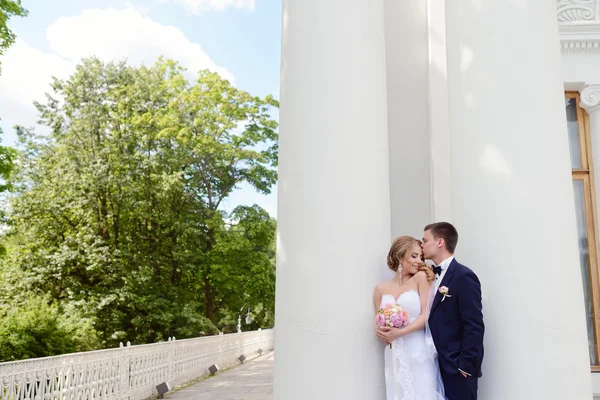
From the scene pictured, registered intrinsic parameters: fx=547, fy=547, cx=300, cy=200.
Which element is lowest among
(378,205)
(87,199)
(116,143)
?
(378,205)

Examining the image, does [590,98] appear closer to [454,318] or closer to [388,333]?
[454,318]

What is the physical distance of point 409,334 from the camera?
420 cm

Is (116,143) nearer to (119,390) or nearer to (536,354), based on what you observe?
(119,390)

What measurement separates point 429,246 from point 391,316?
0.64 metres

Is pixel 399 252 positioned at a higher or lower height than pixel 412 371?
higher

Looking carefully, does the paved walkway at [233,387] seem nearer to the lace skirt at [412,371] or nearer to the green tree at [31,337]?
the green tree at [31,337]

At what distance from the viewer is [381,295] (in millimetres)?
4121

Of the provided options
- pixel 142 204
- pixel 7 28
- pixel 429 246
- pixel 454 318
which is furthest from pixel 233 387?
pixel 142 204

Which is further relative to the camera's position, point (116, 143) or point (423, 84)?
point (116, 143)

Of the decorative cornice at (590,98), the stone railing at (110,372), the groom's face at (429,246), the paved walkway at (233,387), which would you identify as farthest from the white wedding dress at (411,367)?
the paved walkway at (233,387)

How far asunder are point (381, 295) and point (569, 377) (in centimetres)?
136

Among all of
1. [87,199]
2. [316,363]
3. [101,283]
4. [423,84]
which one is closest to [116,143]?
[87,199]

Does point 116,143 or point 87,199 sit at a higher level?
point 116,143

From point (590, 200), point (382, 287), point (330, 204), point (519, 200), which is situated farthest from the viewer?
point (590, 200)
